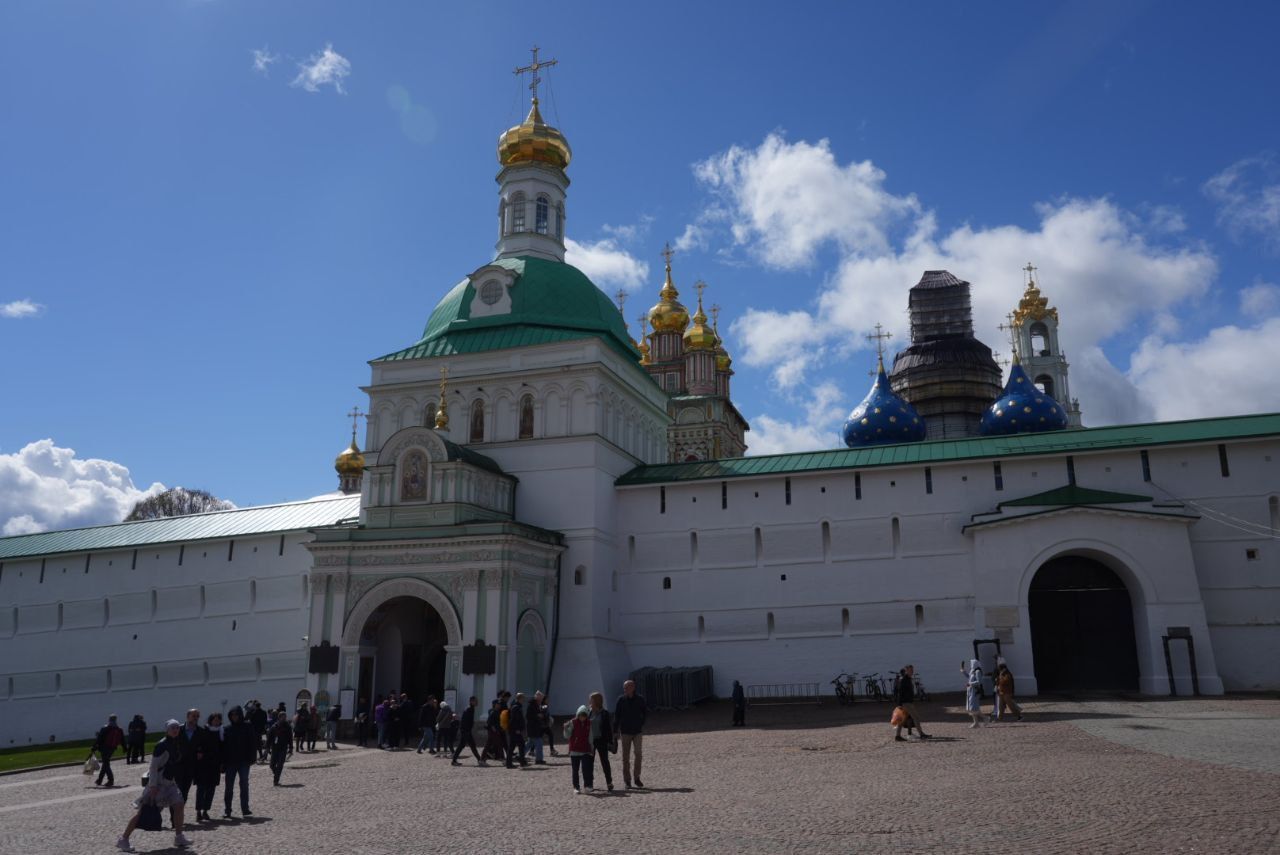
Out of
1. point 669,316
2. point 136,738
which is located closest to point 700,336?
point 669,316

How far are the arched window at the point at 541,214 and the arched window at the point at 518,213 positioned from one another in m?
0.42

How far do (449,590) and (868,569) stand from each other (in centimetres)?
1090

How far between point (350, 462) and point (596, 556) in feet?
64.8

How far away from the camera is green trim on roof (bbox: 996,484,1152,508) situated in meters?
24.9

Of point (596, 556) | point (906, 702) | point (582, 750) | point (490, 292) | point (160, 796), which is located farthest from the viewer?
point (490, 292)

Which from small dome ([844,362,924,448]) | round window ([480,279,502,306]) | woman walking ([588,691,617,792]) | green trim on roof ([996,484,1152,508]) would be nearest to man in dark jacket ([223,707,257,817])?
woman walking ([588,691,617,792])

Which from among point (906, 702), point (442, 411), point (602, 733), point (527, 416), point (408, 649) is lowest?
point (602, 733)

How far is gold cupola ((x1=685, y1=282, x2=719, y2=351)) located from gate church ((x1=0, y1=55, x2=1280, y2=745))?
21.5 meters

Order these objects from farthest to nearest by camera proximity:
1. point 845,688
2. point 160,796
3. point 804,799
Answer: point 845,688, point 804,799, point 160,796

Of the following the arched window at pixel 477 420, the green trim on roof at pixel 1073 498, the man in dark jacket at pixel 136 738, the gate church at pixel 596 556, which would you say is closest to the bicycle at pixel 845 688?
the gate church at pixel 596 556

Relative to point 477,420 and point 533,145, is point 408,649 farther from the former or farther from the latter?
point 533,145

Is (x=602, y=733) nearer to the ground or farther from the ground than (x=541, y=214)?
nearer to the ground

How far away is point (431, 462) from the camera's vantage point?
2598 cm

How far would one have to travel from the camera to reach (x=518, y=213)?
33875mm
